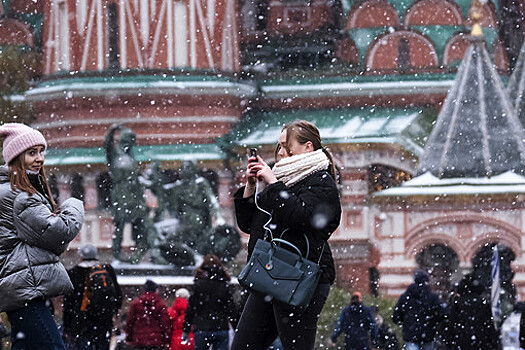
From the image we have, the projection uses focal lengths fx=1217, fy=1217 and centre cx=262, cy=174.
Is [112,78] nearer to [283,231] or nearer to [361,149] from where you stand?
[361,149]

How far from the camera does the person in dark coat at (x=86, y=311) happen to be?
8773mm

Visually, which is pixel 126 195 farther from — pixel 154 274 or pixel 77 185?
pixel 77 185

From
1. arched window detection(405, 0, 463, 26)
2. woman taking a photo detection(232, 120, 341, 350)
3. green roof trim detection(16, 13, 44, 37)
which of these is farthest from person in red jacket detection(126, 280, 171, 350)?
green roof trim detection(16, 13, 44, 37)

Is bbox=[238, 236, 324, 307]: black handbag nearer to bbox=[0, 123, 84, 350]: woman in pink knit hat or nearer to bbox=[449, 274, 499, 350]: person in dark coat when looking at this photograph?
bbox=[0, 123, 84, 350]: woman in pink knit hat

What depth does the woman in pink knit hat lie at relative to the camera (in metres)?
4.60

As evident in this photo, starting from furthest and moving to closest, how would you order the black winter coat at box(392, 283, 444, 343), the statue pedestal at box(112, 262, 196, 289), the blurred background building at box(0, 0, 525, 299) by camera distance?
the blurred background building at box(0, 0, 525, 299) < the statue pedestal at box(112, 262, 196, 289) < the black winter coat at box(392, 283, 444, 343)

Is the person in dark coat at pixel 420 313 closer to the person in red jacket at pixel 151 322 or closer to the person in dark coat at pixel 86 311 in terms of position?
the person in red jacket at pixel 151 322

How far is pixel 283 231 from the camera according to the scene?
451cm

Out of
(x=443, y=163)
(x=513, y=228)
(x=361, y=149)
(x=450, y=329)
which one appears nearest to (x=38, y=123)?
(x=361, y=149)

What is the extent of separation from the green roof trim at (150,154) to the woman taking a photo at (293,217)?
13315mm

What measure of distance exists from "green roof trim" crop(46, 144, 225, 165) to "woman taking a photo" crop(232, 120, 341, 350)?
13315 mm

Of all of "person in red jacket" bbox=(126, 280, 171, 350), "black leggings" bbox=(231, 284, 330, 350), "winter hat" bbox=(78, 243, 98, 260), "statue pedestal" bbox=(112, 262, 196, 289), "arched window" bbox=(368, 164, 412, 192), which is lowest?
"statue pedestal" bbox=(112, 262, 196, 289)

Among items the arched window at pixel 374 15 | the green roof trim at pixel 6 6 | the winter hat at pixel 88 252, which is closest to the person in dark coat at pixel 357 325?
the winter hat at pixel 88 252

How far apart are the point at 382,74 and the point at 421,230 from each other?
9.68 ft
